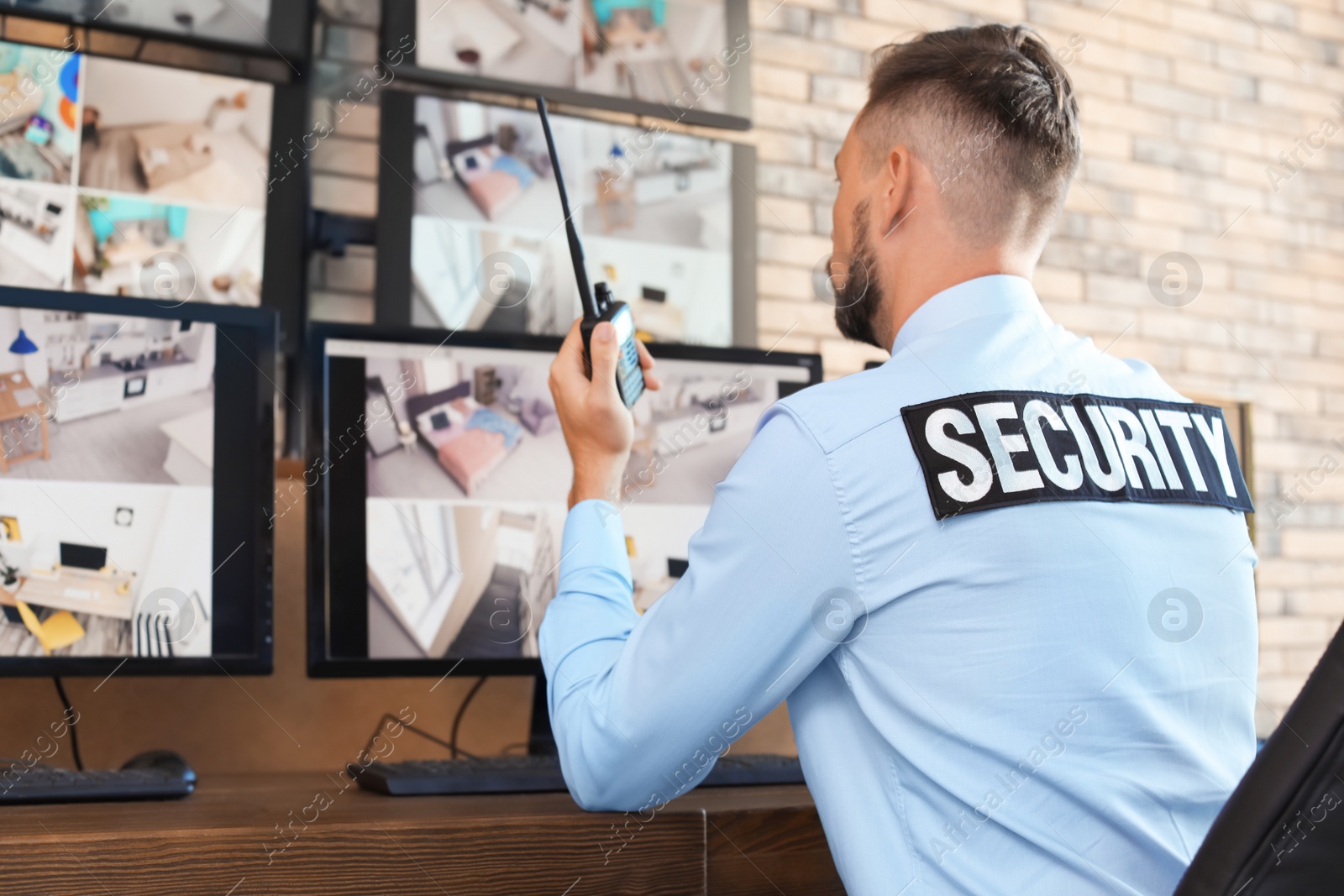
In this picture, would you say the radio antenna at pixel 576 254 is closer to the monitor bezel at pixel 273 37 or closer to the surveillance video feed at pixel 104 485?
the surveillance video feed at pixel 104 485

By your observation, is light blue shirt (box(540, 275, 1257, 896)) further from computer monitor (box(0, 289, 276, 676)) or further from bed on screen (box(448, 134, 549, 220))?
bed on screen (box(448, 134, 549, 220))

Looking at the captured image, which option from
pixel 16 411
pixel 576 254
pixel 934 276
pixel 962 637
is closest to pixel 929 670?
pixel 962 637

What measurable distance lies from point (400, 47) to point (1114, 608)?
147cm

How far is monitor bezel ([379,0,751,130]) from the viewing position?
1.75 metres

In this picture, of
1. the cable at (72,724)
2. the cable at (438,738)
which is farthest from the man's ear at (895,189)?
the cable at (72,724)

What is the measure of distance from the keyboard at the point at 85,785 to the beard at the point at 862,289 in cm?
83

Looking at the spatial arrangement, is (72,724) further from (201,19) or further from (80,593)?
(201,19)

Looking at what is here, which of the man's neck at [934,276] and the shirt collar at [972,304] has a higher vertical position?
the man's neck at [934,276]

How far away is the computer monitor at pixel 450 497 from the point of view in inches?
51.5

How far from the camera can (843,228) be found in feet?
3.68

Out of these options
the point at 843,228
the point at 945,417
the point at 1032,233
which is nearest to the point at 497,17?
the point at 843,228

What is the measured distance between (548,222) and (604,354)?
79cm

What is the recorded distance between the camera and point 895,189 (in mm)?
1047

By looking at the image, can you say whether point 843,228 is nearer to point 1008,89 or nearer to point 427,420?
point 1008,89
